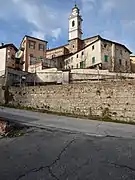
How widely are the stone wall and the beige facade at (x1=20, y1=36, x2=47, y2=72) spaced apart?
22.7 meters

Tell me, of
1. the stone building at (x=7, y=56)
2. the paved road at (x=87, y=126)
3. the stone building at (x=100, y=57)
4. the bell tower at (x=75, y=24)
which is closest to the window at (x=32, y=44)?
the stone building at (x=7, y=56)

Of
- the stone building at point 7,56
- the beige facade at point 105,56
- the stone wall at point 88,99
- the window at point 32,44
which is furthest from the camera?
the window at point 32,44

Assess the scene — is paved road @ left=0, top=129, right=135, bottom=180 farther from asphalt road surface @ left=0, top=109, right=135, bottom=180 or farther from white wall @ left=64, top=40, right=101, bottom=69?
white wall @ left=64, top=40, right=101, bottom=69

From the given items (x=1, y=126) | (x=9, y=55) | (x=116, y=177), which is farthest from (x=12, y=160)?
(x=9, y=55)

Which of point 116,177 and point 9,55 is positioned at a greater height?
point 9,55

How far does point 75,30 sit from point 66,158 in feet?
172

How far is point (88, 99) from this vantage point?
18531 mm

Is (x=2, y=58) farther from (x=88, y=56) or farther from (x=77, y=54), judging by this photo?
(x=88, y=56)

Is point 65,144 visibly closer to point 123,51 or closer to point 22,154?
point 22,154

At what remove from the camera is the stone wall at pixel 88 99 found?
16.9 m

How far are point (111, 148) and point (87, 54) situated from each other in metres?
35.3

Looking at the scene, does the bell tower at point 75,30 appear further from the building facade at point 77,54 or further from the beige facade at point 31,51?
the beige facade at point 31,51

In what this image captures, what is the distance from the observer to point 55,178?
533cm

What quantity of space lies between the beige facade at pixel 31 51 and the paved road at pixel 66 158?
35396 millimetres
